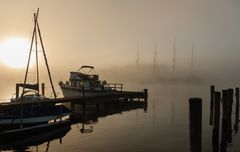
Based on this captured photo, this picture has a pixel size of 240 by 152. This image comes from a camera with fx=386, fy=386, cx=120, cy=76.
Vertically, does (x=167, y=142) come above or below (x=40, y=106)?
below

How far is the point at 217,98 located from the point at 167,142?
5.64 metres

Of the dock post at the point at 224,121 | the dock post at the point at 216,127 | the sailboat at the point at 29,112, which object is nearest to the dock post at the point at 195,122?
the dock post at the point at 216,127

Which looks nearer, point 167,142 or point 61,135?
point 167,142

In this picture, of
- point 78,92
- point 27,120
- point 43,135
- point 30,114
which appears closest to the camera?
point 43,135

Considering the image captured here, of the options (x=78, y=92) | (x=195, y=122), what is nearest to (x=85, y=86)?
(x=78, y=92)

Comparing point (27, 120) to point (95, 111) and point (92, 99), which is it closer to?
point (92, 99)

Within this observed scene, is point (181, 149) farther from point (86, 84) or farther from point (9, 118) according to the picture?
point (86, 84)

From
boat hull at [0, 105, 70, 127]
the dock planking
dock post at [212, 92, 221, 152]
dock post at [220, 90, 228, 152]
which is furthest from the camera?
the dock planking

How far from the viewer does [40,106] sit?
121 feet

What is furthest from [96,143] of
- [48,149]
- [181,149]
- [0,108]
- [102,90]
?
[102,90]

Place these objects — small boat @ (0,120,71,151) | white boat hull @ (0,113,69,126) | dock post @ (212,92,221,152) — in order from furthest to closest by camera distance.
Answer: white boat hull @ (0,113,69,126), small boat @ (0,120,71,151), dock post @ (212,92,221,152)

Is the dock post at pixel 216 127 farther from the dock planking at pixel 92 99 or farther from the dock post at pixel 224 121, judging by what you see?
the dock planking at pixel 92 99

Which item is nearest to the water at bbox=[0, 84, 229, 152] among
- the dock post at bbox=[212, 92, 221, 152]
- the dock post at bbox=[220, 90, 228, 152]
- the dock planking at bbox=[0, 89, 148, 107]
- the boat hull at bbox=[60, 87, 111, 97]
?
the dock post at bbox=[220, 90, 228, 152]

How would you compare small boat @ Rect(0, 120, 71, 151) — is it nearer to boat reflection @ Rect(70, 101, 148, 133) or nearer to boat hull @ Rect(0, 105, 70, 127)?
boat hull @ Rect(0, 105, 70, 127)
